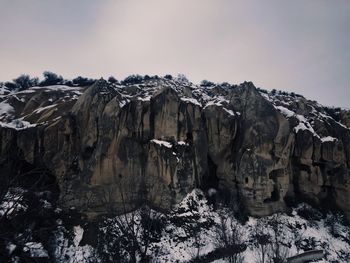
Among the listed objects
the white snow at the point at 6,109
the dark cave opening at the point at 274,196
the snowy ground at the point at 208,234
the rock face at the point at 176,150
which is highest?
the white snow at the point at 6,109

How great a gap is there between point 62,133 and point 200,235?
63.9ft

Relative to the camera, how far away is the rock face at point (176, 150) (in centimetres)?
3347

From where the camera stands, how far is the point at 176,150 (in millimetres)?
35031

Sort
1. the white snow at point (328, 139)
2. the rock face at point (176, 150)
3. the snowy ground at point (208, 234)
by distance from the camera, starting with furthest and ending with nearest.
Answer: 1. the white snow at point (328, 139)
2. the rock face at point (176, 150)
3. the snowy ground at point (208, 234)

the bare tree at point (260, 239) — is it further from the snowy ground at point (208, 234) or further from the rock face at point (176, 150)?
the rock face at point (176, 150)

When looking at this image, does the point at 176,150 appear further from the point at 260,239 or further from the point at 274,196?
the point at 274,196

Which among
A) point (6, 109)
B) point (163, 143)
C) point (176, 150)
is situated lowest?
point (176, 150)

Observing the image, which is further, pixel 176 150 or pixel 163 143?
pixel 176 150

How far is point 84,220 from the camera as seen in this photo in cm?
3084

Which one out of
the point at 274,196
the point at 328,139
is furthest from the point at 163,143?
the point at 328,139

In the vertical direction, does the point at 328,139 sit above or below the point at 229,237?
above

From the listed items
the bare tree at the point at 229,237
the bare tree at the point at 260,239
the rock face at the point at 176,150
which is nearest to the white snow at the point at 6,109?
the rock face at the point at 176,150

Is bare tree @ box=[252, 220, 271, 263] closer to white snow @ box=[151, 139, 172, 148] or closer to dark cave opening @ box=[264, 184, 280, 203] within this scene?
dark cave opening @ box=[264, 184, 280, 203]

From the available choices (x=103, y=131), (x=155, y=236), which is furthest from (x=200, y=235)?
(x=103, y=131)
